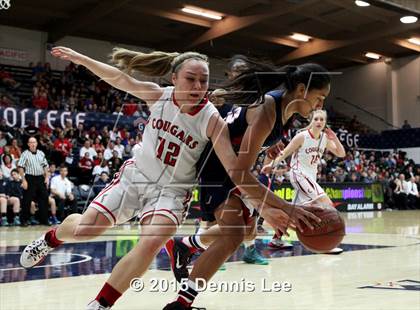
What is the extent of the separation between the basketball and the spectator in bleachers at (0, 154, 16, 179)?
8.69 m

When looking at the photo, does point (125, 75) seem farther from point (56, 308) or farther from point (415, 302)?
point (415, 302)

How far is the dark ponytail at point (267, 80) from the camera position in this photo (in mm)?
2971

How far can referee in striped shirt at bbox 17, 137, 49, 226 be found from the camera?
32.9 feet

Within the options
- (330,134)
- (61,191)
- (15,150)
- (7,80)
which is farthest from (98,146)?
(330,134)

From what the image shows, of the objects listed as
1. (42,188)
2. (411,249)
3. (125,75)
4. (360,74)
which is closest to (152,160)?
(125,75)

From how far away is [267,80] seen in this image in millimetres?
3127

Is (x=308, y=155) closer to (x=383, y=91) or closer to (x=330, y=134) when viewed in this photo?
(x=330, y=134)

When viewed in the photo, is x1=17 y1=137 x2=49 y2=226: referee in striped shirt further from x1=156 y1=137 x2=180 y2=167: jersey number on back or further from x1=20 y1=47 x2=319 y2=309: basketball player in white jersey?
x1=156 y1=137 x2=180 y2=167: jersey number on back

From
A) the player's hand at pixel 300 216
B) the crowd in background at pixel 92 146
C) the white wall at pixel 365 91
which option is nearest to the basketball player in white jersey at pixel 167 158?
the player's hand at pixel 300 216

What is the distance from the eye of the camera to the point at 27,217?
34.3 feet

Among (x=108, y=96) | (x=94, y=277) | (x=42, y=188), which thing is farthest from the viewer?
(x=108, y=96)

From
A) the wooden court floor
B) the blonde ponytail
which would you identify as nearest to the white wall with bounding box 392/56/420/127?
the wooden court floor

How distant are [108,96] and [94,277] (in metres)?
13.4

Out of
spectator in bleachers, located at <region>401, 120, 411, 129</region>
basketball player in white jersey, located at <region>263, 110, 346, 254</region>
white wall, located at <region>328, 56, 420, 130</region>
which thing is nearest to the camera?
basketball player in white jersey, located at <region>263, 110, 346, 254</region>
